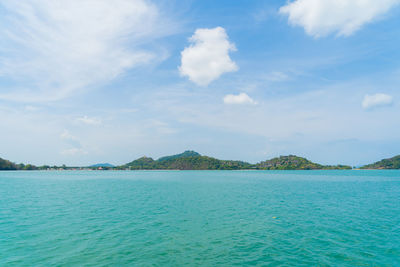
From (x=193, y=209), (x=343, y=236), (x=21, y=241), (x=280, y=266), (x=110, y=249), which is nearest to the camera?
(x=280, y=266)

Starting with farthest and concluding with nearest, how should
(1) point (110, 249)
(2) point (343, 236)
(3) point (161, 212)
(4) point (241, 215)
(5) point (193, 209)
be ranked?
(5) point (193, 209), (3) point (161, 212), (4) point (241, 215), (2) point (343, 236), (1) point (110, 249)

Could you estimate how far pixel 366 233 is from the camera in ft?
80.3

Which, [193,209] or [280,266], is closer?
[280,266]

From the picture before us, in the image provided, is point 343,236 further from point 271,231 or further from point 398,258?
point 271,231

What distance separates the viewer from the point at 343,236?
23344 mm

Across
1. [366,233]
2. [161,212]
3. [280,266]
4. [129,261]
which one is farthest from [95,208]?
[366,233]

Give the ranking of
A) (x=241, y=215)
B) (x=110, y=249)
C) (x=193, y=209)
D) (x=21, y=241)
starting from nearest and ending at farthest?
(x=110, y=249) → (x=21, y=241) → (x=241, y=215) → (x=193, y=209)

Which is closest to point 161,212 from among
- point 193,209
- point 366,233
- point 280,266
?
point 193,209

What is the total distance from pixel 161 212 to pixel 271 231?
57.2 ft

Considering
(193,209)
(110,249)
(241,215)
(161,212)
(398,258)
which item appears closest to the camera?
(398,258)

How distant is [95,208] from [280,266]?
33.1 m

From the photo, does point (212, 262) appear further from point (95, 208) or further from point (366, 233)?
point (95, 208)

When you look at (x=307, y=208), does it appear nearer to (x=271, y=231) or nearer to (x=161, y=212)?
(x=271, y=231)

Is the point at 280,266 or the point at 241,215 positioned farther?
the point at 241,215
